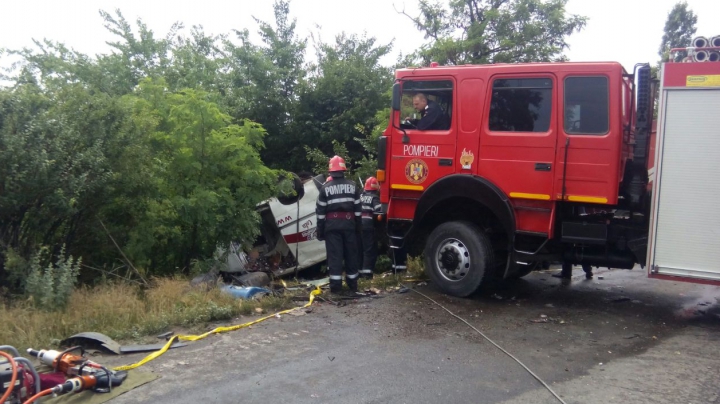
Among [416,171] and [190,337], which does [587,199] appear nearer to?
[416,171]

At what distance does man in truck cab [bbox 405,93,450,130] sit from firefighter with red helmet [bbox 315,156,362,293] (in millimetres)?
1128

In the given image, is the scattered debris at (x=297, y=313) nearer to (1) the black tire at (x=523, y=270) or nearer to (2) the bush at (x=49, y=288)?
(2) the bush at (x=49, y=288)

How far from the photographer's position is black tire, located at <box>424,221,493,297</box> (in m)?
7.75

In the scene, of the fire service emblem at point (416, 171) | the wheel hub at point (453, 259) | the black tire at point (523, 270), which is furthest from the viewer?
the black tire at point (523, 270)

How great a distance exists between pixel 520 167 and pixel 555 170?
1.32 ft

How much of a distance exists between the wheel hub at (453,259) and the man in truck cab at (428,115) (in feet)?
4.71

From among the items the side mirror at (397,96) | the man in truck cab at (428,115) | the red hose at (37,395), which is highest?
the side mirror at (397,96)

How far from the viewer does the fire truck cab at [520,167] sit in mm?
7035

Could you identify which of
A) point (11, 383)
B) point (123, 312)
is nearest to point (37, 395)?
point (11, 383)

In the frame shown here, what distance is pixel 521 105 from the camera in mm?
7453

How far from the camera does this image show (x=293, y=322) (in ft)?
22.5

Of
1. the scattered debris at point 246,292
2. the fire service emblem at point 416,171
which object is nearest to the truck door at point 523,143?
the fire service emblem at point 416,171

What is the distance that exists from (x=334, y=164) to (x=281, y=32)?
12637mm

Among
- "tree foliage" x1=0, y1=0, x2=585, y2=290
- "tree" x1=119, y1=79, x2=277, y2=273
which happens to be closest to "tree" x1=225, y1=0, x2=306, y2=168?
"tree foliage" x1=0, y1=0, x2=585, y2=290
